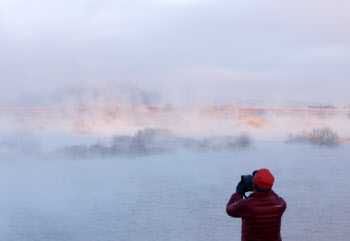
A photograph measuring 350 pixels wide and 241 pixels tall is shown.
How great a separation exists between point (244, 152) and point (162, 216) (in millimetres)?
8263

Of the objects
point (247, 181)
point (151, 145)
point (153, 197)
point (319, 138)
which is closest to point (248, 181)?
point (247, 181)

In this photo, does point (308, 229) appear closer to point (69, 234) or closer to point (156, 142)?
point (69, 234)

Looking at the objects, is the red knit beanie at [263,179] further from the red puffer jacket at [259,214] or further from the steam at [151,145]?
the steam at [151,145]

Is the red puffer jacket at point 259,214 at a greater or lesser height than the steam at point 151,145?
lesser

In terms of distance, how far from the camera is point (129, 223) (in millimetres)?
5844

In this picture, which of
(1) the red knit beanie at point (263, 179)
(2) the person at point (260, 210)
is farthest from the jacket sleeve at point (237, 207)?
(1) the red knit beanie at point (263, 179)

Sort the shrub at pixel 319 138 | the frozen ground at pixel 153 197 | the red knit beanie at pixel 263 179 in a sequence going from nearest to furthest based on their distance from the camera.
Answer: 1. the red knit beanie at pixel 263 179
2. the frozen ground at pixel 153 197
3. the shrub at pixel 319 138

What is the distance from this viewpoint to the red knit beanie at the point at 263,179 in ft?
8.04

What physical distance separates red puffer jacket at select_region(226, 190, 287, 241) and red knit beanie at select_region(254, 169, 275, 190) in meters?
0.06

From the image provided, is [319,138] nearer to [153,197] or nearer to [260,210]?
[153,197]

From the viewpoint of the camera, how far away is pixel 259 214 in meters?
2.48

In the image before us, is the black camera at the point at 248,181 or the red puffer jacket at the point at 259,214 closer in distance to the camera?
the red puffer jacket at the point at 259,214

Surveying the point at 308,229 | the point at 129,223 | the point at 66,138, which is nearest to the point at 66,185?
the point at 129,223

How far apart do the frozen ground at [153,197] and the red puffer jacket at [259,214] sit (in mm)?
2762
